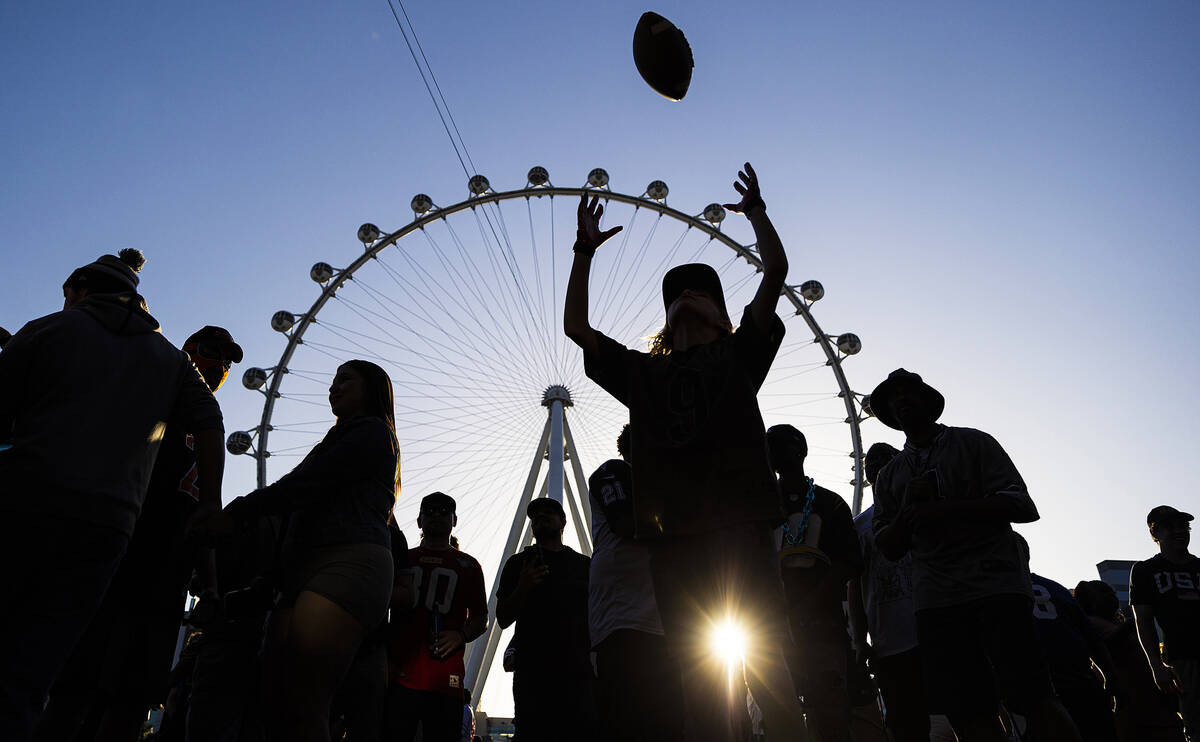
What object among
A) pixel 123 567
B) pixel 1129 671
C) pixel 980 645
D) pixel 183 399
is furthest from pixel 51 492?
pixel 1129 671

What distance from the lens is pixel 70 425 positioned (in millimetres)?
2197

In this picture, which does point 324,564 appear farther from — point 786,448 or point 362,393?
point 786,448

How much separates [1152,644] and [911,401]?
3202mm

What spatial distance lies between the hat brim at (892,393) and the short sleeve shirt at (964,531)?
17 centimetres

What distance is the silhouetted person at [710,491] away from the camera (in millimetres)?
2043

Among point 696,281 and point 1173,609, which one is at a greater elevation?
point 696,281

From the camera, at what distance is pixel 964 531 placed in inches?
128

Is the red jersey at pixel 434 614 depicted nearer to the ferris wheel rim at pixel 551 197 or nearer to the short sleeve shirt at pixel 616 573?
the short sleeve shirt at pixel 616 573

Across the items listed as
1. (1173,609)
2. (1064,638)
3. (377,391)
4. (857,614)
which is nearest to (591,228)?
(377,391)

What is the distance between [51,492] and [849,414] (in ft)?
51.8

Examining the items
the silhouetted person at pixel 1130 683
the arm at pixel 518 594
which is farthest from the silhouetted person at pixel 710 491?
the silhouetted person at pixel 1130 683

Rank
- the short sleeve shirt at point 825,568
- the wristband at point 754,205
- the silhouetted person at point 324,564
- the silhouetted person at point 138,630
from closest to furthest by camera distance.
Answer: the silhouetted person at point 324,564 < the wristband at point 754,205 < the silhouetted person at point 138,630 < the short sleeve shirt at point 825,568

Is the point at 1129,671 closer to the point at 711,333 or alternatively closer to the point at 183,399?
the point at 711,333

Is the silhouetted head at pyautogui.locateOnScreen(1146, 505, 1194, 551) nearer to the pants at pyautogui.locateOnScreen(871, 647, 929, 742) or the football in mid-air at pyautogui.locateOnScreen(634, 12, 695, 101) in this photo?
the pants at pyautogui.locateOnScreen(871, 647, 929, 742)
